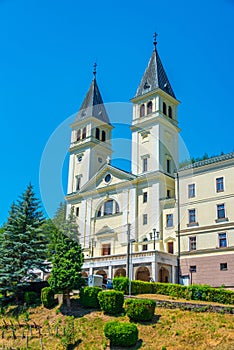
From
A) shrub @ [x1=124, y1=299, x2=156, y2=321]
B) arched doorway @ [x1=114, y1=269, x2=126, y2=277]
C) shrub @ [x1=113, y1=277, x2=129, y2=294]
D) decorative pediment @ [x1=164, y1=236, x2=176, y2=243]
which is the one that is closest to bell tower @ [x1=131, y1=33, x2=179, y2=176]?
decorative pediment @ [x1=164, y1=236, x2=176, y2=243]

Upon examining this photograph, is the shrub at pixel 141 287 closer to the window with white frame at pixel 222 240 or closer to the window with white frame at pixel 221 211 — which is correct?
the window with white frame at pixel 222 240

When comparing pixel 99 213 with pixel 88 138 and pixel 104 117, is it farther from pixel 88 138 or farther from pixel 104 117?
pixel 104 117

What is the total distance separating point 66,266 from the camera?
35.8 m

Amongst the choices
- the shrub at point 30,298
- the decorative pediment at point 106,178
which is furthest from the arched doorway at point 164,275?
the shrub at point 30,298

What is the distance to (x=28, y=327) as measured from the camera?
32.9m

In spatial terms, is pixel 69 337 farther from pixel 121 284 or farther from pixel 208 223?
pixel 208 223

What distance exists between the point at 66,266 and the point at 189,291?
33.1ft

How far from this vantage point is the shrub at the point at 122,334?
86.3 feet

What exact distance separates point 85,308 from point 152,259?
1092 centimetres

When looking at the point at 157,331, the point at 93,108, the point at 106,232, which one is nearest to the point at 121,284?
the point at 157,331

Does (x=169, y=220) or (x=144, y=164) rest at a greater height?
(x=144, y=164)

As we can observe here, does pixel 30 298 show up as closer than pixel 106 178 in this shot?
Yes

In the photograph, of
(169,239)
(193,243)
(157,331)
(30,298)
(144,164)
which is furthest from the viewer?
(144,164)

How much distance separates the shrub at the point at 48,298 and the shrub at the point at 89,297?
3.24 metres
